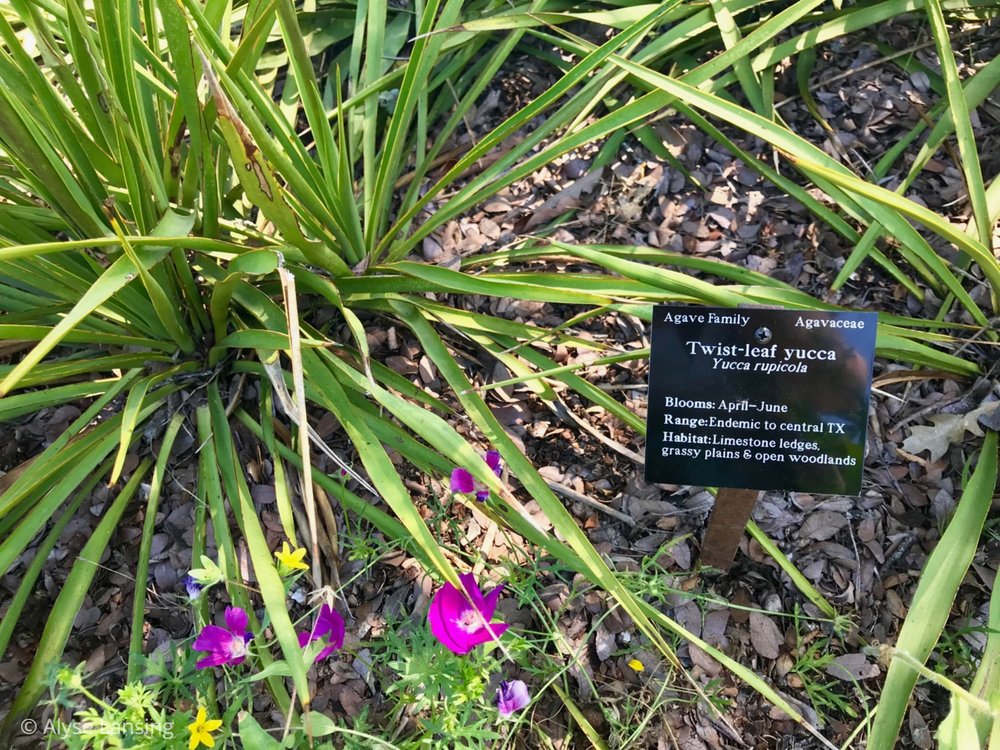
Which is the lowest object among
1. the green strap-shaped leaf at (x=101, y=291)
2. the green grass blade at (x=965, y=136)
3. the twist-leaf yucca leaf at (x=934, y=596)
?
the twist-leaf yucca leaf at (x=934, y=596)

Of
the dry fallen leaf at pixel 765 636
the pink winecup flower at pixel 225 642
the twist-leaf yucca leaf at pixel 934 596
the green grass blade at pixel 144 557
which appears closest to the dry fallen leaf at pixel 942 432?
the twist-leaf yucca leaf at pixel 934 596

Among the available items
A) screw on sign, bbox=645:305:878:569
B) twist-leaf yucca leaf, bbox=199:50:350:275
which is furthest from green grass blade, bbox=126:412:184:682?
screw on sign, bbox=645:305:878:569

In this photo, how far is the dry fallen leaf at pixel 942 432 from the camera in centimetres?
123

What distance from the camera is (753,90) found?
1.47 m

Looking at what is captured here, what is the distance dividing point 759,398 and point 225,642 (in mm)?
779

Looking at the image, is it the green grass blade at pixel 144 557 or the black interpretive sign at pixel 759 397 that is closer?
the black interpretive sign at pixel 759 397

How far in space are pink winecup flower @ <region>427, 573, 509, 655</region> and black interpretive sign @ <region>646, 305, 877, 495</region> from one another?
0.29 meters

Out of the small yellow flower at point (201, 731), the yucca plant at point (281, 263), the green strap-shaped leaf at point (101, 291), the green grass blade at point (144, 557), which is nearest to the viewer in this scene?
the green strap-shaped leaf at point (101, 291)

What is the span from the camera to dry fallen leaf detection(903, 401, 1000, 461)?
1.23m

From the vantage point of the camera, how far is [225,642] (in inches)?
39.0

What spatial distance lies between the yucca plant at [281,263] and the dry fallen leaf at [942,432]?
8cm

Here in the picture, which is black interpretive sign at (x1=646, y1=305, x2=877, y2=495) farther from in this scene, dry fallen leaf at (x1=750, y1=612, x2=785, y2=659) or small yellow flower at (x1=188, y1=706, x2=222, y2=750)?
small yellow flower at (x1=188, y1=706, x2=222, y2=750)

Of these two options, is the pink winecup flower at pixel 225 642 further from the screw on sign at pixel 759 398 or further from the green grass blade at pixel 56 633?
the screw on sign at pixel 759 398

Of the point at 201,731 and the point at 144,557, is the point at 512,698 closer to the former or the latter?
the point at 201,731
